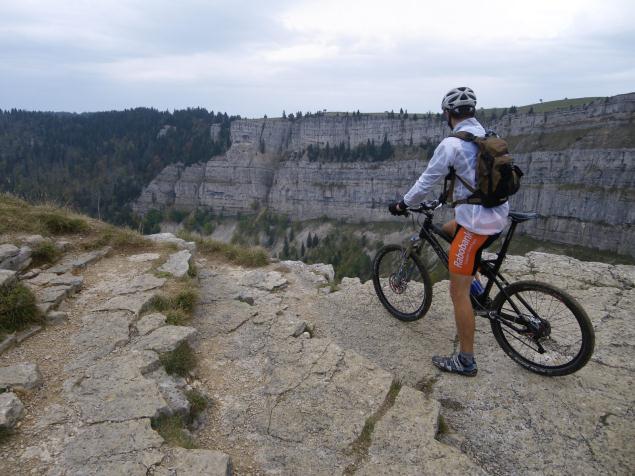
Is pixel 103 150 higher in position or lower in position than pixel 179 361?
lower

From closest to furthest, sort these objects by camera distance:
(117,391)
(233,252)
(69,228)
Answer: (117,391)
(69,228)
(233,252)

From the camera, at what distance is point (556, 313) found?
15.3 ft

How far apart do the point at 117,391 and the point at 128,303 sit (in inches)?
83.2

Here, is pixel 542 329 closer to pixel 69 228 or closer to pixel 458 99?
pixel 458 99

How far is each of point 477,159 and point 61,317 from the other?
18.6 feet

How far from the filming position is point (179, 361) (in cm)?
471

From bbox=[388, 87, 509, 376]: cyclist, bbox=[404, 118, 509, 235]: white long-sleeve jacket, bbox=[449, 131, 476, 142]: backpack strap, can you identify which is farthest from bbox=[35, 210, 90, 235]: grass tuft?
bbox=[449, 131, 476, 142]: backpack strap

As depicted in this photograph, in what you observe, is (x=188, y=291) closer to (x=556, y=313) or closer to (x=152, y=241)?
(x=152, y=241)

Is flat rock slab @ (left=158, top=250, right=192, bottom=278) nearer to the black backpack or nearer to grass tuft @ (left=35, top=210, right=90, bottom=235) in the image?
grass tuft @ (left=35, top=210, right=90, bottom=235)

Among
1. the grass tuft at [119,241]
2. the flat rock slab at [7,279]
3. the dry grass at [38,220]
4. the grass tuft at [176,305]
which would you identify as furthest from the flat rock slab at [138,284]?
the dry grass at [38,220]

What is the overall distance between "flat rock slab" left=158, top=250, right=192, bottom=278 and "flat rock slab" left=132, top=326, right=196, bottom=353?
1.83 m

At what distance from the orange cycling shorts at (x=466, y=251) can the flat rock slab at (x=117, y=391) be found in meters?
3.40

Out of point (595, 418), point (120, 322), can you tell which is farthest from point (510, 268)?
point (120, 322)

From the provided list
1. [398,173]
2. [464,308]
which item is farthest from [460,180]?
[398,173]
